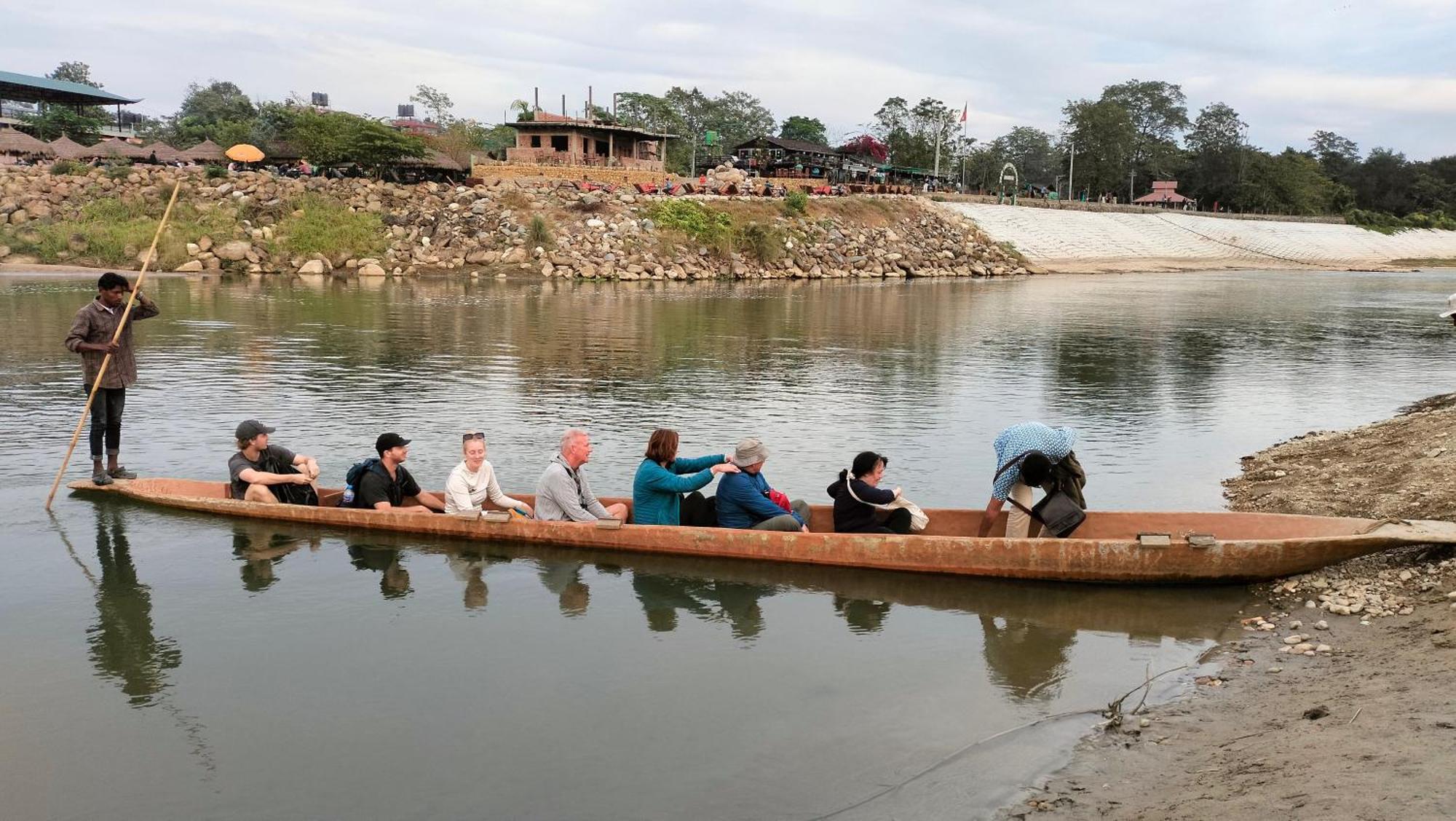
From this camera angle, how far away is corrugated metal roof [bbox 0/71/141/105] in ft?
251

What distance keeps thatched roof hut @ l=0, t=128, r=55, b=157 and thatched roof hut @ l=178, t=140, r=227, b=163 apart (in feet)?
23.1

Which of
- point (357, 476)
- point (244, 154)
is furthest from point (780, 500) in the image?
point (244, 154)

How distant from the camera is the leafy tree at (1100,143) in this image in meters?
106

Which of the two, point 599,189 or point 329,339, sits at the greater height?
point 599,189

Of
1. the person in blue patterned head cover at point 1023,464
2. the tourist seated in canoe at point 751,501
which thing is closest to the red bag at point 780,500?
the tourist seated in canoe at point 751,501

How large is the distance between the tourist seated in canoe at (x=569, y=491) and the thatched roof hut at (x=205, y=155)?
196 feet

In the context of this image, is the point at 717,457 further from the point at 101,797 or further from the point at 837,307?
the point at 837,307

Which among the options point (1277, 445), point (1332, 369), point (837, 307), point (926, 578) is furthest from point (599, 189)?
point (926, 578)

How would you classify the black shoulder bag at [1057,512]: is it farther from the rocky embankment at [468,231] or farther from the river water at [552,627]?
the rocky embankment at [468,231]

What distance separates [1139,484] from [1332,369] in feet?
45.0

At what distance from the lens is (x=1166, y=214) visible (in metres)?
90.4

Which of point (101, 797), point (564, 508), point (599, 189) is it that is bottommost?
point (101, 797)

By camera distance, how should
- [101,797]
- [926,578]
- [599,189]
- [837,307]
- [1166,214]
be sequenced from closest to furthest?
[101,797], [926,578], [837,307], [599,189], [1166,214]

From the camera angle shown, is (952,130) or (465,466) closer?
(465,466)
